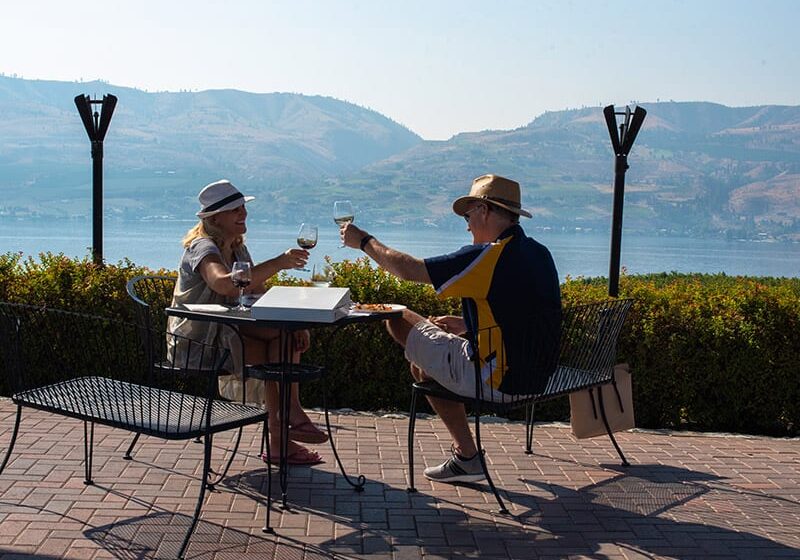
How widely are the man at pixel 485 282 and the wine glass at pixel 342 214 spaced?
0.04m

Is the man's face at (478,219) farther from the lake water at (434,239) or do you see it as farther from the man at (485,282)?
the lake water at (434,239)

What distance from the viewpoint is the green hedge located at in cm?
658

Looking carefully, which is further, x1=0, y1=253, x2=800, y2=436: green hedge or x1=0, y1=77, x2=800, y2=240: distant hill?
x1=0, y1=77, x2=800, y2=240: distant hill

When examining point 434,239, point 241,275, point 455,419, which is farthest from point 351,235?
point 434,239

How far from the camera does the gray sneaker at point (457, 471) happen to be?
494 cm

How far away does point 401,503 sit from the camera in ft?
15.3

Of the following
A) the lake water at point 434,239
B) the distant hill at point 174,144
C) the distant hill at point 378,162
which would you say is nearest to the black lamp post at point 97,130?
the distant hill at point 378,162

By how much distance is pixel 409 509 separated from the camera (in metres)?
4.56

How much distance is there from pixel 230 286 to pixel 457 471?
4.44ft

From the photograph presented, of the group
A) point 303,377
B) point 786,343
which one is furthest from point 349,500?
point 786,343

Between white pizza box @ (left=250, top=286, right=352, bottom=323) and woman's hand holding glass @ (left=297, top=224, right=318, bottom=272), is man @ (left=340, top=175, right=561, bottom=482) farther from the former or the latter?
white pizza box @ (left=250, top=286, right=352, bottom=323)

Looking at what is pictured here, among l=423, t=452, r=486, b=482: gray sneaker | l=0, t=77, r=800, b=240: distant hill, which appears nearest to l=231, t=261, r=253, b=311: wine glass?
l=423, t=452, r=486, b=482: gray sneaker

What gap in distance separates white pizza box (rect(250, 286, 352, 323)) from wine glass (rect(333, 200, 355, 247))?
0.36 meters

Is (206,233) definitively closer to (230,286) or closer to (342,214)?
(230,286)
